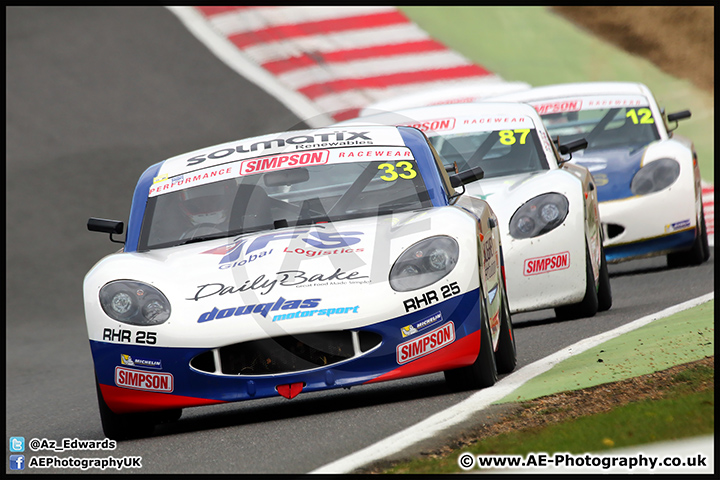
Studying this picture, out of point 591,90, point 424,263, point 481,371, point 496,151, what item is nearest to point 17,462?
point 424,263

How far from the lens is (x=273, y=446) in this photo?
16.1 ft

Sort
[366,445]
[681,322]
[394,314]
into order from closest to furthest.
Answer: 1. [366,445]
2. [394,314]
3. [681,322]

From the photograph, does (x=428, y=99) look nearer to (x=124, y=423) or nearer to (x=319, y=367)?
(x=124, y=423)

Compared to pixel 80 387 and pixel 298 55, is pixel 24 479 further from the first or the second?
pixel 298 55

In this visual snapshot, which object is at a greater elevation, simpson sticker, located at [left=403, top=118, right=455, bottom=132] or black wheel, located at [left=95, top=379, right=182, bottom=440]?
simpson sticker, located at [left=403, top=118, right=455, bottom=132]

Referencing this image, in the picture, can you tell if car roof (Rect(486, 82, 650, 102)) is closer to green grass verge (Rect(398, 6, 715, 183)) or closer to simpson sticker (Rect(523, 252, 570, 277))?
simpson sticker (Rect(523, 252, 570, 277))

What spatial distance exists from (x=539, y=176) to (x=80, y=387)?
340 cm

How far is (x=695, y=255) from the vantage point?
10.8 m

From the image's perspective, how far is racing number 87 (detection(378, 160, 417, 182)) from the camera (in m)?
6.51

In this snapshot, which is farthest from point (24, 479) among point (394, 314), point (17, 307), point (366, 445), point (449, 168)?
point (17, 307)

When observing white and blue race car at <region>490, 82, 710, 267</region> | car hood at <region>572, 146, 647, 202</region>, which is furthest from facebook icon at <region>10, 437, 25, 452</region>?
car hood at <region>572, 146, 647, 202</region>

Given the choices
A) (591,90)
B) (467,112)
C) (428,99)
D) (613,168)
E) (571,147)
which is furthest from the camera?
(428,99)

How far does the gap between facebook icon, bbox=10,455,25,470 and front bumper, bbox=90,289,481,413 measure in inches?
20.1

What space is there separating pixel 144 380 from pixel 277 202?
1313mm
